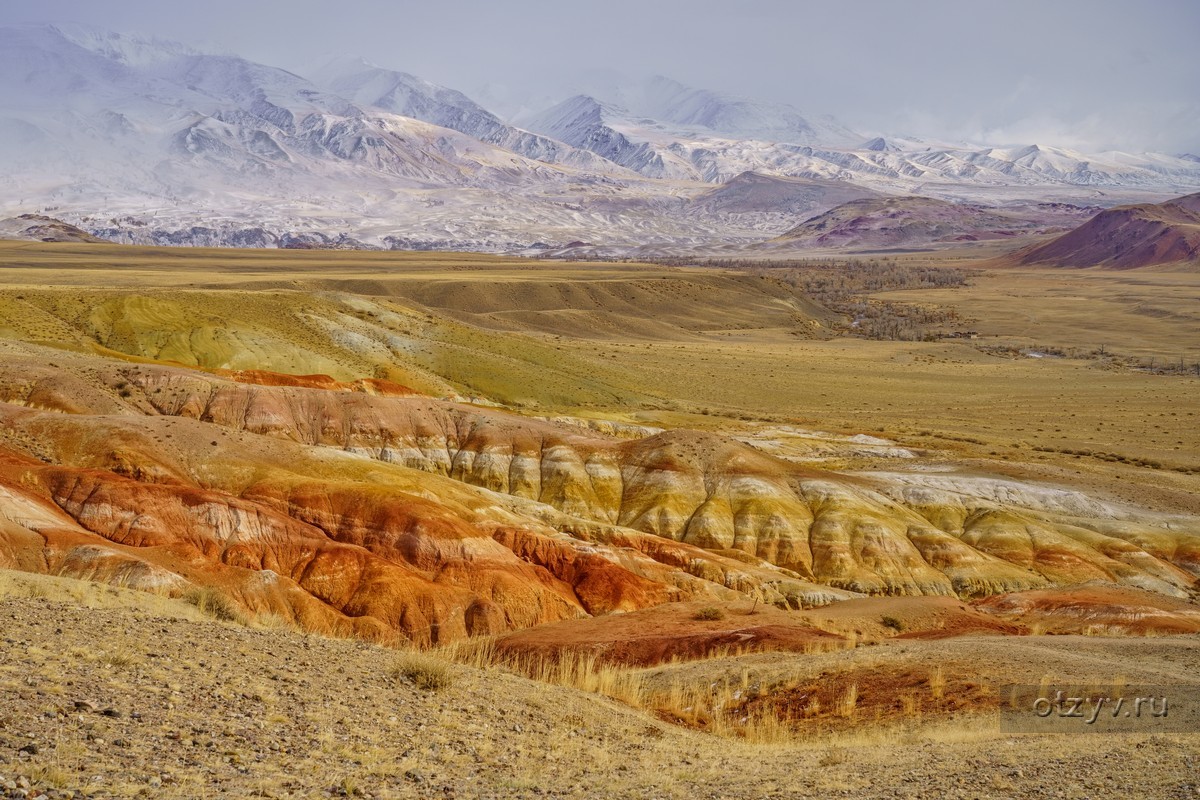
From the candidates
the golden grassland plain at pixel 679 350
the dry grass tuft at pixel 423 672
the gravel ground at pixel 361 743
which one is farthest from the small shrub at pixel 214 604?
the golden grassland plain at pixel 679 350

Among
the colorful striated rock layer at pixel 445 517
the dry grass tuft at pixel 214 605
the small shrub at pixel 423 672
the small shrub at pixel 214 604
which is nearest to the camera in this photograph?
the small shrub at pixel 423 672

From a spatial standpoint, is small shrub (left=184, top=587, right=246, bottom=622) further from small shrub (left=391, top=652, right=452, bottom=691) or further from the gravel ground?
small shrub (left=391, top=652, right=452, bottom=691)

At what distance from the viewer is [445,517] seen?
131 feet

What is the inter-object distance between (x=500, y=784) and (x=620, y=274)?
181 metres

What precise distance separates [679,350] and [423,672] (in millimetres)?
117128

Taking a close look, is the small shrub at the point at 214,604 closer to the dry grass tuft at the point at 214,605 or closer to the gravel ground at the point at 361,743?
the dry grass tuft at the point at 214,605

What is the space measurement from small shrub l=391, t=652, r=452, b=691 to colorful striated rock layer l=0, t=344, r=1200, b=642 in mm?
11376

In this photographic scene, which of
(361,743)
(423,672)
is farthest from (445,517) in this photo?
(361,743)

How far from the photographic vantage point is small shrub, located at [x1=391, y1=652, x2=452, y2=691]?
17266mm

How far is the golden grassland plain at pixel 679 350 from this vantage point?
3108 inches

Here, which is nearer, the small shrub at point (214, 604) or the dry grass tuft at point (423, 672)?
the dry grass tuft at point (423, 672)

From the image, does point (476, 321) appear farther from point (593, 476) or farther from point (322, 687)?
point (322, 687)

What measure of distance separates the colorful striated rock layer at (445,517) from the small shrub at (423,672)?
1138 centimetres

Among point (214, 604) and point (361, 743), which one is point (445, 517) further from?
point (361, 743)
